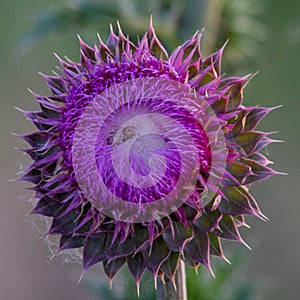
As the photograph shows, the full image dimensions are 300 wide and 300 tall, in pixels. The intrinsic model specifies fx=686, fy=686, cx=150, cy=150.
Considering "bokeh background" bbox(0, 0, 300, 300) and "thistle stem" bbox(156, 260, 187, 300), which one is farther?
"bokeh background" bbox(0, 0, 300, 300)

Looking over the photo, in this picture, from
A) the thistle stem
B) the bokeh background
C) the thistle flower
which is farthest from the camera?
the bokeh background

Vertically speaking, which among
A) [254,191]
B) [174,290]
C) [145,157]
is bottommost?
[174,290]

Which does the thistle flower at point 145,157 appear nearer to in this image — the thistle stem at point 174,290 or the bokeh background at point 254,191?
the thistle stem at point 174,290

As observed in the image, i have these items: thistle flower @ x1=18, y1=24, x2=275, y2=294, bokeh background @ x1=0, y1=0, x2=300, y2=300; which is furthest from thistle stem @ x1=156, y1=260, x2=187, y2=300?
bokeh background @ x1=0, y1=0, x2=300, y2=300

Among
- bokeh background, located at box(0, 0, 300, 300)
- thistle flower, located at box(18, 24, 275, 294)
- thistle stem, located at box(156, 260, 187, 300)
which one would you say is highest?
bokeh background, located at box(0, 0, 300, 300)

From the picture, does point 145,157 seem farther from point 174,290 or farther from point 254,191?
point 254,191

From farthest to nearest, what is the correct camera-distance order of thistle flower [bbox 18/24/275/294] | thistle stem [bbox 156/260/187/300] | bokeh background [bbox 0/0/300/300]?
bokeh background [bbox 0/0/300/300] → thistle stem [bbox 156/260/187/300] → thistle flower [bbox 18/24/275/294]

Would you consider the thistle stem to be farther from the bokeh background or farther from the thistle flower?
the bokeh background

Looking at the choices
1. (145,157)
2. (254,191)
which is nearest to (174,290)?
(145,157)

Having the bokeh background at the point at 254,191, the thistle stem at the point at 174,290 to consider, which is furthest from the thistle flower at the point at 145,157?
the bokeh background at the point at 254,191
